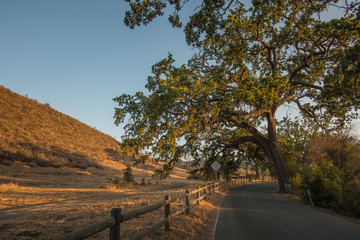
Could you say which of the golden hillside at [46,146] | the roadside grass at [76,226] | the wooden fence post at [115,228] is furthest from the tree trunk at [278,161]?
the wooden fence post at [115,228]

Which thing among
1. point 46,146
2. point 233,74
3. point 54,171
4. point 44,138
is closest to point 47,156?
point 46,146

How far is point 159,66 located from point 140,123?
5706 mm

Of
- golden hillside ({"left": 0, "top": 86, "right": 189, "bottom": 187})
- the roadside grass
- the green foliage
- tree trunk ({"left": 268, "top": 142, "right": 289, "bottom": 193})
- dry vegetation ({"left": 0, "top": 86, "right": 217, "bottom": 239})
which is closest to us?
the roadside grass

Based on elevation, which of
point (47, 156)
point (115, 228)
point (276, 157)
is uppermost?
point (276, 157)

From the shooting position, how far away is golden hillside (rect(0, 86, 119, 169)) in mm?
26547

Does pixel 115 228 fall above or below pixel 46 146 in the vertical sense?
below

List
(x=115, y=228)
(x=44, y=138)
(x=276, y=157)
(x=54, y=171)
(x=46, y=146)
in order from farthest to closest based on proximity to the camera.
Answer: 1. (x=44, y=138)
2. (x=46, y=146)
3. (x=54, y=171)
4. (x=276, y=157)
5. (x=115, y=228)

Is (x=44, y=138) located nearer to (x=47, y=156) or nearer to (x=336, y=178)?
(x=47, y=156)

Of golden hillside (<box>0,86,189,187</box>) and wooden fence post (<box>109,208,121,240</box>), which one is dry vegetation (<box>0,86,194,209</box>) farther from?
wooden fence post (<box>109,208,121,240</box>)

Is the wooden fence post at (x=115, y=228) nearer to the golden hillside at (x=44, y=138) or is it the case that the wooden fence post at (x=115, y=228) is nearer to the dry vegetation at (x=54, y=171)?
the dry vegetation at (x=54, y=171)

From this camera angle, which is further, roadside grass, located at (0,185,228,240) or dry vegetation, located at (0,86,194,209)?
dry vegetation, located at (0,86,194,209)

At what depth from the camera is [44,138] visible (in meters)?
32.9

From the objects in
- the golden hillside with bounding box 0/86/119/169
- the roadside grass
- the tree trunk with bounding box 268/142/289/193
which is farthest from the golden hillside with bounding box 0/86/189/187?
the tree trunk with bounding box 268/142/289/193

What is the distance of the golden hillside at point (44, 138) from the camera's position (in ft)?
87.1
